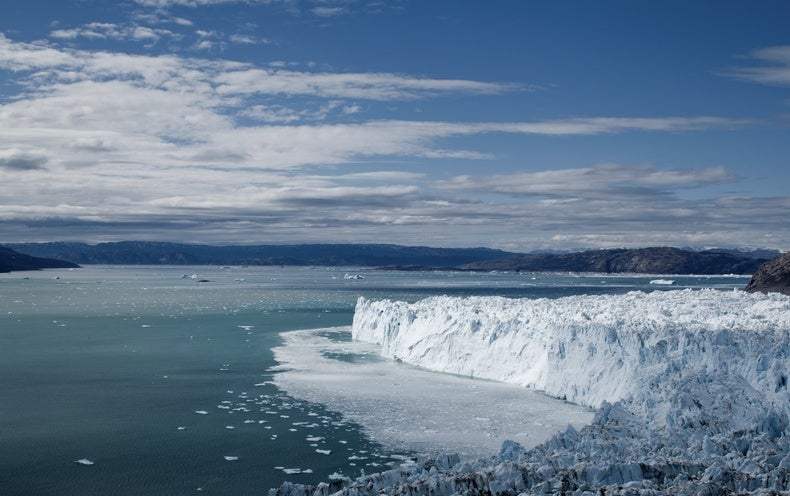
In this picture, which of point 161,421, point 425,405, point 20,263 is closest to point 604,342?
point 425,405

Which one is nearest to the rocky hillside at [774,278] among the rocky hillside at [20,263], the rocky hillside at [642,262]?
the rocky hillside at [642,262]

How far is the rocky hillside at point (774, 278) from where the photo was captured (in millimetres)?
47125

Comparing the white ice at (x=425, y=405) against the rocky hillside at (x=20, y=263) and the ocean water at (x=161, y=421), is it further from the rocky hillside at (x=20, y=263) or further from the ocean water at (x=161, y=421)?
the rocky hillside at (x=20, y=263)

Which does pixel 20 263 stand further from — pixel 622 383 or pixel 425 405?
pixel 622 383

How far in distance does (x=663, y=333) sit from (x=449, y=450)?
23.6ft

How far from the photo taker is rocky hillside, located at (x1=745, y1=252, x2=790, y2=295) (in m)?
47.1

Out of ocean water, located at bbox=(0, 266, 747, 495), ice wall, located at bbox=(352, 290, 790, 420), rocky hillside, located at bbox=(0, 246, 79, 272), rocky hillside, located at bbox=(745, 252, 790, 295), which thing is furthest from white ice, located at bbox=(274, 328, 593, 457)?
rocky hillside, located at bbox=(0, 246, 79, 272)

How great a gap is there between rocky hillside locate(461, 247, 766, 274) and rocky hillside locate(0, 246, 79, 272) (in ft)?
376

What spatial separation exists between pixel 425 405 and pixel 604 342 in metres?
5.08

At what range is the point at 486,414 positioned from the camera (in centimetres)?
1653

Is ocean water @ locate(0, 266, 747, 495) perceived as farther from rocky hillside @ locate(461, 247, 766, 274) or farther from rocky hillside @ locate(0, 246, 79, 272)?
rocky hillside @ locate(0, 246, 79, 272)

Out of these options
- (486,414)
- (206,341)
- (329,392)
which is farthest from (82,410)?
(206,341)

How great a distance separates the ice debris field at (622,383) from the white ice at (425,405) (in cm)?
89

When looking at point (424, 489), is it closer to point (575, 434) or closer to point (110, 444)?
point (575, 434)
